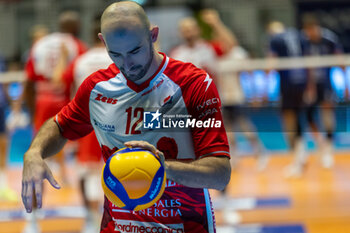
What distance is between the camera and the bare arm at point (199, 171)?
1667mm

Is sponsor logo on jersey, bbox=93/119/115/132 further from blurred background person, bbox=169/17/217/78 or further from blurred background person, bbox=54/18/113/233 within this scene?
blurred background person, bbox=169/17/217/78

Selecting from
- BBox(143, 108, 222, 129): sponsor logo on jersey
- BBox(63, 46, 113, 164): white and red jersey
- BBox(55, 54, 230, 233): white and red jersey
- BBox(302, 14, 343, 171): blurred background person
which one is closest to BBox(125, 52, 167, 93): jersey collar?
BBox(55, 54, 230, 233): white and red jersey

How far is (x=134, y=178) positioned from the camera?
164cm

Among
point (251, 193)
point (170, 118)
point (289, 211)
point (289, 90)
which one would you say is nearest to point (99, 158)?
point (289, 211)

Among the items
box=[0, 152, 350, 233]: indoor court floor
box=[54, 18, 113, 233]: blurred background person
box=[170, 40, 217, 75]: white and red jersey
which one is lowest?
box=[0, 152, 350, 233]: indoor court floor

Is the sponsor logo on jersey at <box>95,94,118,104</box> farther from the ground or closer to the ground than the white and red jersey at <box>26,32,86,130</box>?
closer to the ground

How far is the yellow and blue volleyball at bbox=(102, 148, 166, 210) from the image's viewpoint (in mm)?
1618

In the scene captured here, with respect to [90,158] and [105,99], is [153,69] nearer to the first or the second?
[105,99]

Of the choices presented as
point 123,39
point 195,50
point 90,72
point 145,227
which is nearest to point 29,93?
point 90,72

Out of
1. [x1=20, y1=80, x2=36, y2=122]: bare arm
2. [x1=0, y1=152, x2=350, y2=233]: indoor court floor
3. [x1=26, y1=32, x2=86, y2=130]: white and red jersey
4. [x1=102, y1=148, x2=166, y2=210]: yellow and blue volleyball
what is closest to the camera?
[x1=102, y1=148, x2=166, y2=210]: yellow and blue volleyball

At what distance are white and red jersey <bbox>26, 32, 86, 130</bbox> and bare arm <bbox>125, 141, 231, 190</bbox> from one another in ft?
14.5

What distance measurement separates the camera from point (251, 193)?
6.92 m

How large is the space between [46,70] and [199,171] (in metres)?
4.78

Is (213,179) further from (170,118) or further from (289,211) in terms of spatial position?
(289,211)
